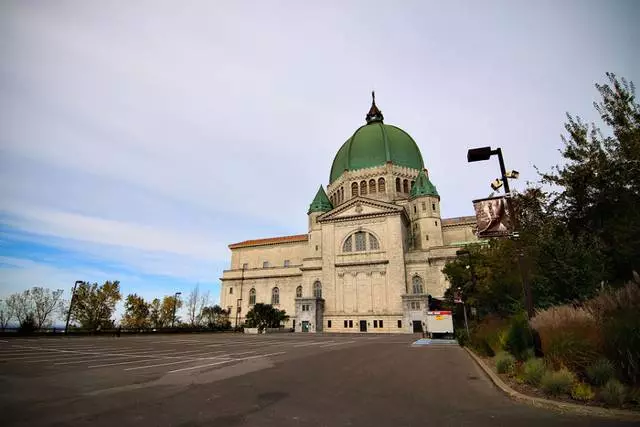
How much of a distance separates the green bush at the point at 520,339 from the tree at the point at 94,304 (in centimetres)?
5511

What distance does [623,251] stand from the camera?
15953mm

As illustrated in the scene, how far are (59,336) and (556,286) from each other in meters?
40.0

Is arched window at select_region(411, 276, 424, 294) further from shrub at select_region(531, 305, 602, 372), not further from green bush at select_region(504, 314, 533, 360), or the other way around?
shrub at select_region(531, 305, 602, 372)

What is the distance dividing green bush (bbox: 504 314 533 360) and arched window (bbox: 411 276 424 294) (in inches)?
1615

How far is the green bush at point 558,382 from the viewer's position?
6.93 meters

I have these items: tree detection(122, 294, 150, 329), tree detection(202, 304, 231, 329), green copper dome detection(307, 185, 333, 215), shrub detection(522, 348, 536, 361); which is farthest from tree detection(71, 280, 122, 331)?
shrub detection(522, 348, 536, 361)

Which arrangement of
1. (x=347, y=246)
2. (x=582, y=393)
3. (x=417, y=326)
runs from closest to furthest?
(x=582, y=393), (x=417, y=326), (x=347, y=246)

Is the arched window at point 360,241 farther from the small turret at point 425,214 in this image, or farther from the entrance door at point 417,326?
the entrance door at point 417,326

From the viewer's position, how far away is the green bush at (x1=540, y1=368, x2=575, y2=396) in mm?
6934

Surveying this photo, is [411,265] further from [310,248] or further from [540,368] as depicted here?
[540,368]

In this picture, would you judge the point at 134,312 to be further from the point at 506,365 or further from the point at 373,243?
the point at 506,365

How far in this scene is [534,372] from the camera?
26.0 feet

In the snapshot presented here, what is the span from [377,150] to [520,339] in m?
54.8

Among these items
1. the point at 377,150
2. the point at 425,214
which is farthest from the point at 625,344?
the point at 377,150
